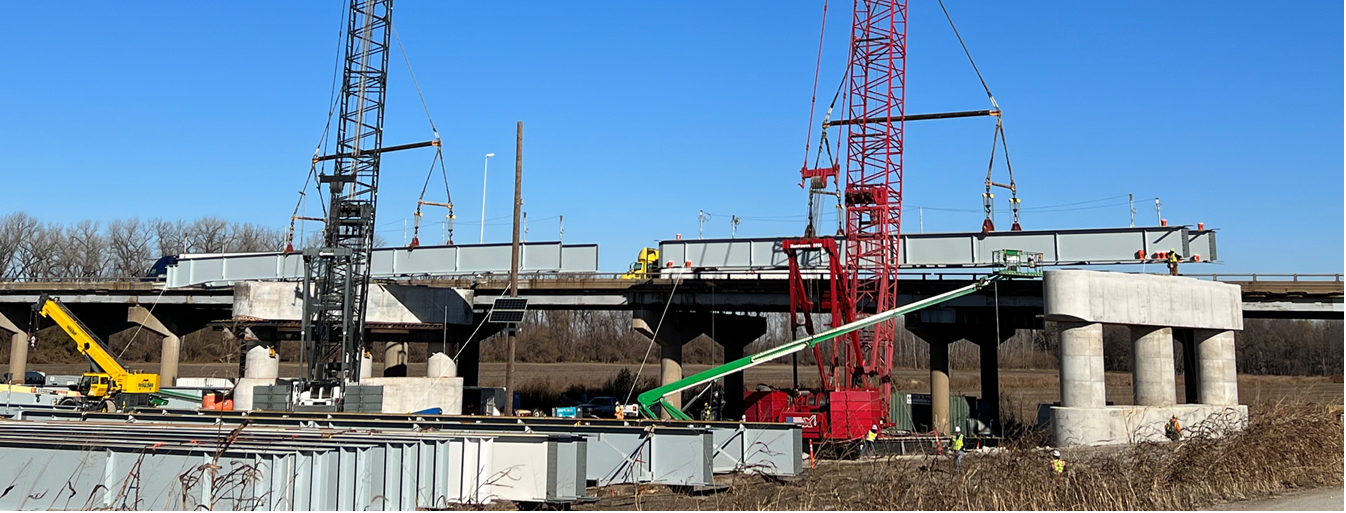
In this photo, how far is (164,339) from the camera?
59281 millimetres

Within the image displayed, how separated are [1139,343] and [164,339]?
52.1m

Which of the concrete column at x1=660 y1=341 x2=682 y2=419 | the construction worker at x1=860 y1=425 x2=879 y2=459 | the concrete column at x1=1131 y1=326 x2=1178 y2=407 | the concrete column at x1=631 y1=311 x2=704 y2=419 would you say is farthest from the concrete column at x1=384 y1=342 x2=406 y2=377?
the concrete column at x1=1131 y1=326 x2=1178 y2=407

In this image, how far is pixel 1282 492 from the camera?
17391mm

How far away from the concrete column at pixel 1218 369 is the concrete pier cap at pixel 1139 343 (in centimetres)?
4

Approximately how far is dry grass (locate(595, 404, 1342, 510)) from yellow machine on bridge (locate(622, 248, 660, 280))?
28.0m

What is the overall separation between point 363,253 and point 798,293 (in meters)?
18.9

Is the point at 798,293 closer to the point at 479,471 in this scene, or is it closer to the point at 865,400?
the point at 865,400

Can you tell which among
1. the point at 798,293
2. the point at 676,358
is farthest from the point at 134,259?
the point at 798,293

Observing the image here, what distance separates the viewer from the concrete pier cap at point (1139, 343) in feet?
105

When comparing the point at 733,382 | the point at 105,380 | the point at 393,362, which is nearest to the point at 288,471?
the point at 105,380

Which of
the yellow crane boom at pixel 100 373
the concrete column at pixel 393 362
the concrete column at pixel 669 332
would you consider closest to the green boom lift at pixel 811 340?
the concrete column at pixel 669 332

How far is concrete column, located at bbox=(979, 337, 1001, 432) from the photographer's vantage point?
49094 mm

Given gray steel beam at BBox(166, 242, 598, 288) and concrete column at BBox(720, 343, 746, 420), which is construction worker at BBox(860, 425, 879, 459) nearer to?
gray steel beam at BBox(166, 242, 598, 288)

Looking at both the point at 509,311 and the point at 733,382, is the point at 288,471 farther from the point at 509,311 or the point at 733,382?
the point at 733,382
